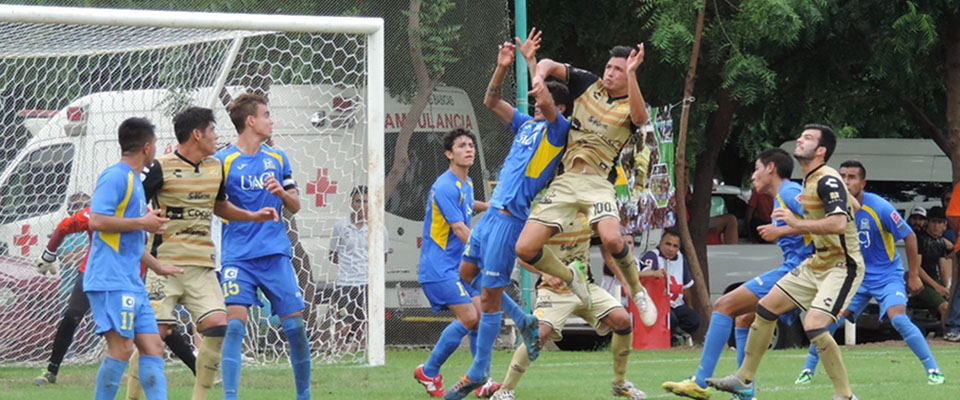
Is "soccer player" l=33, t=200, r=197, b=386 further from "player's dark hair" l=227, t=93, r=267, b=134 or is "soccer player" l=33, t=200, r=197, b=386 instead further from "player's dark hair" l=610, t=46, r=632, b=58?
"player's dark hair" l=610, t=46, r=632, b=58

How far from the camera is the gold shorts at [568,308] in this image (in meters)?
10.0

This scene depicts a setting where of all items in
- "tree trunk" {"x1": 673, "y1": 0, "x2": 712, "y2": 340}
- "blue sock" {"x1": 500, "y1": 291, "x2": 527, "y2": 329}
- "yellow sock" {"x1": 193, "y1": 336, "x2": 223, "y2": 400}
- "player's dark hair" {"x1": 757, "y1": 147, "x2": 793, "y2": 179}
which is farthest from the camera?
"tree trunk" {"x1": 673, "y1": 0, "x2": 712, "y2": 340}

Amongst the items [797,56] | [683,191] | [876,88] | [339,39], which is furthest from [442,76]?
[876,88]

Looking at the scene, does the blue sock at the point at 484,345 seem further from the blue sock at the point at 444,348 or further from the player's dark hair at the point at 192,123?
the player's dark hair at the point at 192,123

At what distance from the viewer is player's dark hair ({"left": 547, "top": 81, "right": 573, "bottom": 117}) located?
32.3 feet

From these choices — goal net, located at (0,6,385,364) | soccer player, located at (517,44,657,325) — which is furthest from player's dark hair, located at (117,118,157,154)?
goal net, located at (0,6,385,364)

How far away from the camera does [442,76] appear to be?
1622cm

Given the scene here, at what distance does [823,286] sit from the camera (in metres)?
9.51

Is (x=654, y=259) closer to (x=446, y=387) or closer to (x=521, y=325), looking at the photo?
(x=446, y=387)

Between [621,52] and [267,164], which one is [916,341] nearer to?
[621,52]

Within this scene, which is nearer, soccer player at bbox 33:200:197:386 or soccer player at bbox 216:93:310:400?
soccer player at bbox 216:93:310:400

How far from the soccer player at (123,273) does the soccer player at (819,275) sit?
3648 mm

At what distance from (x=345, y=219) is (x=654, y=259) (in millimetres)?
4452

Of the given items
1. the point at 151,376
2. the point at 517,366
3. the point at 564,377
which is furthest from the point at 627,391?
the point at 151,376
